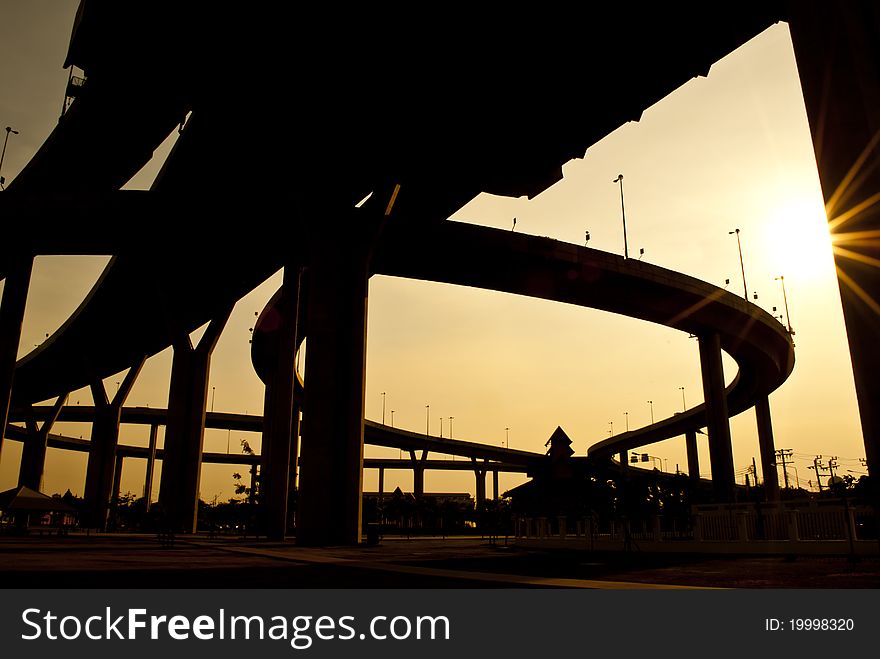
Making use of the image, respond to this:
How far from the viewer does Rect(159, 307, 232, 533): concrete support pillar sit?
56406mm

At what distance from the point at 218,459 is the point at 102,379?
276 feet

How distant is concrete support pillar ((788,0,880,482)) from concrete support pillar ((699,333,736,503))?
45.8 meters

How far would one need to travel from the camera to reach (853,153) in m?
13.1

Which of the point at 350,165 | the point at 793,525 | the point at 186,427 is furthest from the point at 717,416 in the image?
the point at 186,427

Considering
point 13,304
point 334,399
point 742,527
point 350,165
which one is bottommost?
point 742,527

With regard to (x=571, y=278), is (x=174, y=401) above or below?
below

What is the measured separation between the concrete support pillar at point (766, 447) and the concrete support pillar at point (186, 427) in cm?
6148

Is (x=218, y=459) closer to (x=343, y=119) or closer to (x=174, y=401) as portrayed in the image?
(x=174, y=401)

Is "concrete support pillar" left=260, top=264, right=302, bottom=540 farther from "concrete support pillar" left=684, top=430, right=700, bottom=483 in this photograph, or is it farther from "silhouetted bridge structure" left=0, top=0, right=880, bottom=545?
"concrete support pillar" left=684, top=430, right=700, bottom=483

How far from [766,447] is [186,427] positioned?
64.5 meters

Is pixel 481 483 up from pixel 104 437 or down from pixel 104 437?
down

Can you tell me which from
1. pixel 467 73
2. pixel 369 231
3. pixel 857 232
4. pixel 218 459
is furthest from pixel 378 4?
pixel 218 459

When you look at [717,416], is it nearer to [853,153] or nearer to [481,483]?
[853,153]

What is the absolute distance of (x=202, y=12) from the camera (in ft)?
83.3
